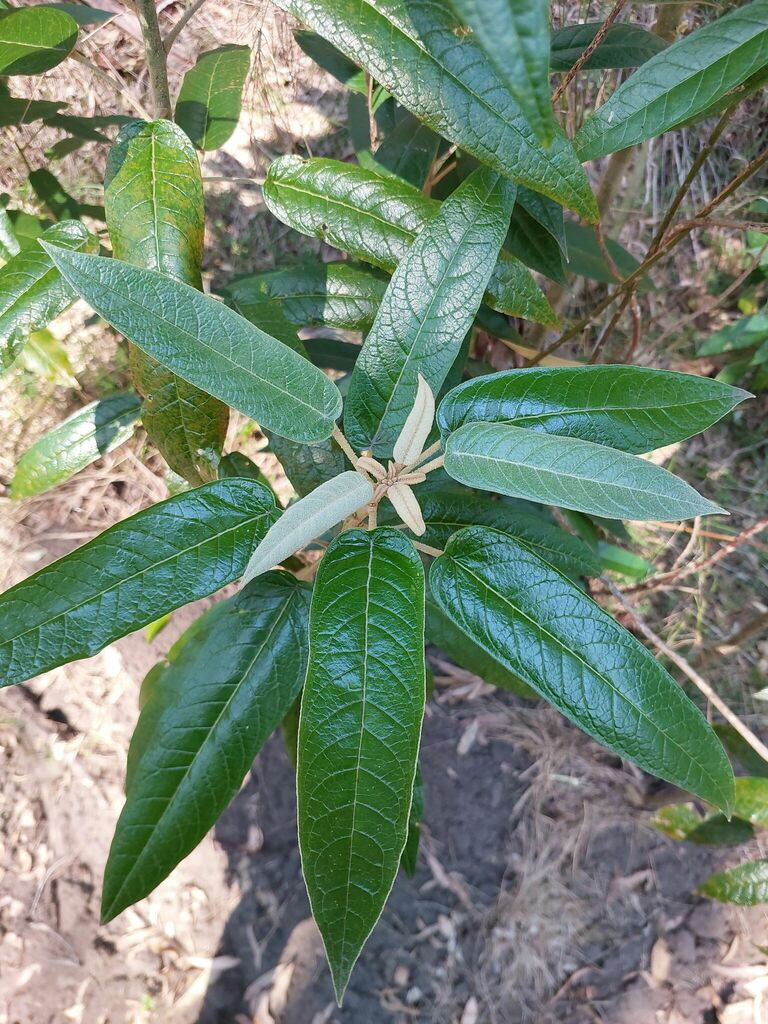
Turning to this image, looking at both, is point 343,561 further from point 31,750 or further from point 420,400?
point 31,750

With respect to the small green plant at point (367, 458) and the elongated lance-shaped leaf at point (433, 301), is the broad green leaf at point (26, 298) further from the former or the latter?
the elongated lance-shaped leaf at point (433, 301)

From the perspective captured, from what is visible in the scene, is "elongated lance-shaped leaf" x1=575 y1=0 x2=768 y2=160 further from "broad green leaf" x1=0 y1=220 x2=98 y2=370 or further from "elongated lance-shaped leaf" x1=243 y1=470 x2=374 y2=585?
"broad green leaf" x1=0 y1=220 x2=98 y2=370

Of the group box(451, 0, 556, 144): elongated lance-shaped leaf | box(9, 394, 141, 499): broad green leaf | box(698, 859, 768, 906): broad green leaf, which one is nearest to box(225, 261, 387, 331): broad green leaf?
box(9, 394, 141, 499): broad green leaf

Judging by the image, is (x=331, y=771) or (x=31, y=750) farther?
(x=31, y=750)

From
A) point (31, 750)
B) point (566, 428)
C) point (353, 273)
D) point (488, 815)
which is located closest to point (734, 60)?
point (566, 428)

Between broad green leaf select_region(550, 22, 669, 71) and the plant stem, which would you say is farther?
broad green leaf select_region(550, 22, 669, 71)

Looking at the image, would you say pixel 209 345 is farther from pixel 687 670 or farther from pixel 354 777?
pixel 687 670

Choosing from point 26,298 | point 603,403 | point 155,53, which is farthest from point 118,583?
point 155,53
